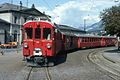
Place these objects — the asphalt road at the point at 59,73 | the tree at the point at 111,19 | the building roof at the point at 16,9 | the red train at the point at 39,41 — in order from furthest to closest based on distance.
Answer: the building roof at the point at 16,9
the tree at the point at 111,19
the red train at the point at 39,41
the asphalt road at the point at 59,73

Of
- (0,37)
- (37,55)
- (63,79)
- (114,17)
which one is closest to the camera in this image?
(63,79)

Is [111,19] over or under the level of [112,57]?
over

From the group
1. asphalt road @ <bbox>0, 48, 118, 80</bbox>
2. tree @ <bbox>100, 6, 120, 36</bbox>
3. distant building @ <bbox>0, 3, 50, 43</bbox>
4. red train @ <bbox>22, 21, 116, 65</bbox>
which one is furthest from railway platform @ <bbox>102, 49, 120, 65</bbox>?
distant building @ <bbox>0, 3, 50, 43</bbox>

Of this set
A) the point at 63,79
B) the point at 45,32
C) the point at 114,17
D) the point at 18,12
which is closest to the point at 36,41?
the point at 45,32

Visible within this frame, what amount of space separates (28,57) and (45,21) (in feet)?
9.06

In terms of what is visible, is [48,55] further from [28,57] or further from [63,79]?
[63,79]

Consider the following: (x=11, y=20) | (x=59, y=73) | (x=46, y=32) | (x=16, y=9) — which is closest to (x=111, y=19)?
(x=46, y=32)

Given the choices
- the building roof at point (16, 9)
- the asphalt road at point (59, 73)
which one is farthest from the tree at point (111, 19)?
the building roof at point (16, 9)

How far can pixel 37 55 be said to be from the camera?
20.4 metres

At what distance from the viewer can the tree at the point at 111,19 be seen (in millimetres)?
38562

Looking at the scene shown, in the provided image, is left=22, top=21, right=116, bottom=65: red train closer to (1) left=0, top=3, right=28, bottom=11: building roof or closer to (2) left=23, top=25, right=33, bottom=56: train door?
(2) left=23, top=25, right=33, bottom=56: train door

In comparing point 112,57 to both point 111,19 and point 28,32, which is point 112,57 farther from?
point 28,32

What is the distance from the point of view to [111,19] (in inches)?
Answer: 1549

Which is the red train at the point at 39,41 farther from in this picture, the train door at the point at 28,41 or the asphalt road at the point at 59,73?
the asphalt road at the point at 59,73
